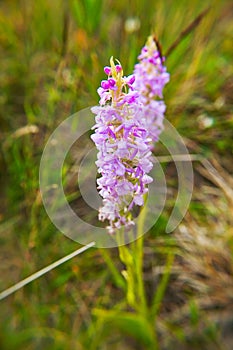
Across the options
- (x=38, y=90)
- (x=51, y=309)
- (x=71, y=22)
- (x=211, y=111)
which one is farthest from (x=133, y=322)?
(x=71, y=22)

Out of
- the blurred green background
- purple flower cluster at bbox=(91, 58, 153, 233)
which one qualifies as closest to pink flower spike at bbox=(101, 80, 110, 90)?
purple flower cluster at bbox=(91, 58, 153, 233)

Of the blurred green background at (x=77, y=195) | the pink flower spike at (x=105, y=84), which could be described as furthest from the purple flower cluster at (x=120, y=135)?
the blurred green background at (x=77, y=195)

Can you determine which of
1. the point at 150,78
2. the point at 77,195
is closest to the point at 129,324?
the point at 77,195

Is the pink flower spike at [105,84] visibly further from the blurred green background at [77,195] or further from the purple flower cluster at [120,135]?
the blurred green background at [77,195]

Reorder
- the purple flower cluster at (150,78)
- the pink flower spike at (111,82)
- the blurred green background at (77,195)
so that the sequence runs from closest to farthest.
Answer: the pink flower spike at (111,82)
the purple flower cluster at (150,78)
the blurred green background at (77,195)

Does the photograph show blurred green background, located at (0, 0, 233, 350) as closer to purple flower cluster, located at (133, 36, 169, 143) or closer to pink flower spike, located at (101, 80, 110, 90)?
purple flower cluster, located at (133, 36, 169, 143)

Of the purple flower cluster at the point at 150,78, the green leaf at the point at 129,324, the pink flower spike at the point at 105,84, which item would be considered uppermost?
the purple flower cluster at the point at 150,78

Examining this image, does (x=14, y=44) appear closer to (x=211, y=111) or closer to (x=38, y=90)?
(x=38, y=90)

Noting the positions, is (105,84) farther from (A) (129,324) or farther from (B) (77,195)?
(B) (77,195)
